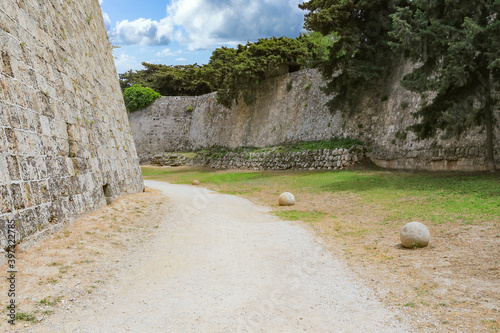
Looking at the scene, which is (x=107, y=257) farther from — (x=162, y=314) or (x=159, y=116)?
(x=159, y=116)

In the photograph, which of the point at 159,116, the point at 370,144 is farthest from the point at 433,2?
the point at 159,116

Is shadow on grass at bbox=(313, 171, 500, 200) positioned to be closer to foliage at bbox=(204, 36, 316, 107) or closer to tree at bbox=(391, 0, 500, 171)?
tree at bbox=(391, 0, 500, 171)

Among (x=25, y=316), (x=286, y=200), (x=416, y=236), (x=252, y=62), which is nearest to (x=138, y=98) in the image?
(x=252, y=62)

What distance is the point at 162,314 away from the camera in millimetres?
3812

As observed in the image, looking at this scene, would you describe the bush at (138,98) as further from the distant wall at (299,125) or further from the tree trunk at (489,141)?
the tree trunk at (489,141)

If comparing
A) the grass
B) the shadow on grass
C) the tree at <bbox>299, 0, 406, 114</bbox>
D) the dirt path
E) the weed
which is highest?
the tree at <bbox>299, 0, 406, 114</bbox>

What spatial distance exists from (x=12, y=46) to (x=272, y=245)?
5379 mm

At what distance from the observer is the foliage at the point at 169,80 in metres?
42.8

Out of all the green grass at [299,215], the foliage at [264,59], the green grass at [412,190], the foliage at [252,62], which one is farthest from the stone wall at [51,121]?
the foliage at [264,59]

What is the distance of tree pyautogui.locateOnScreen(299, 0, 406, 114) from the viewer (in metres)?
18.5

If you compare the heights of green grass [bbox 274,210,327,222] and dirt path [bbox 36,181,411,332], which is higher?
dirt path [bbox 36,181,411,332]

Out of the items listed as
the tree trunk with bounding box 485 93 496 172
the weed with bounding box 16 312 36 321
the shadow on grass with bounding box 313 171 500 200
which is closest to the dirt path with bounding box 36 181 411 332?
the weed with bounding box 16 312 36 321

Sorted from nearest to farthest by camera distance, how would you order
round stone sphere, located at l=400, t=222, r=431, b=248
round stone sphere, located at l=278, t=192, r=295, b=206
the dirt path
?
the dirt path, round stone sphere, located at l=400, t=222, r=431, b=248, round stone sphere, located at l=278, t=192, r=295, b=206

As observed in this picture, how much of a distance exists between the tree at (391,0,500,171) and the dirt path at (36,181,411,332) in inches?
318
